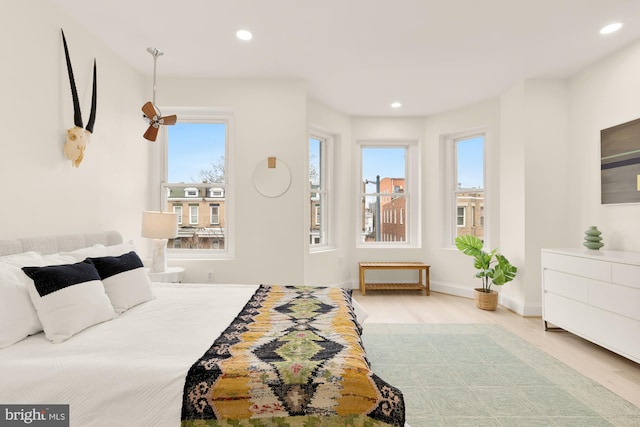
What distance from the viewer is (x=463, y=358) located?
2859 millimetres

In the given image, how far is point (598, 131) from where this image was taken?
3.54 meters

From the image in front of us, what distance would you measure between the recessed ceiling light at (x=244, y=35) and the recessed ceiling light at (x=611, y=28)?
2.95 m

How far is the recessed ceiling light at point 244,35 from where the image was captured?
9.77 feet

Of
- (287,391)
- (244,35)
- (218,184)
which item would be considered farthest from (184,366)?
(218,184)

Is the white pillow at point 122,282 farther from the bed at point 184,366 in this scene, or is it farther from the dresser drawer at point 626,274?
the dresser drawer at point 626,274

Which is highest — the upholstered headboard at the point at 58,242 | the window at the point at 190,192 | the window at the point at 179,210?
the window at the point at 190,192

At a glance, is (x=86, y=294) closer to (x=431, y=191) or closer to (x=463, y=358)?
(x=463, y=358)

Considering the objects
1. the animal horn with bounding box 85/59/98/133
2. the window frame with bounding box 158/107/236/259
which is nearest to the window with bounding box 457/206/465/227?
the window frame with bounding box 158/107/236/259

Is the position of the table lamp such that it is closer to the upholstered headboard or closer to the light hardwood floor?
the upholstered headboard

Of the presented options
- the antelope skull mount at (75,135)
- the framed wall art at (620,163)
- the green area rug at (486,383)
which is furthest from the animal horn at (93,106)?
the framed wall art at (620,163)

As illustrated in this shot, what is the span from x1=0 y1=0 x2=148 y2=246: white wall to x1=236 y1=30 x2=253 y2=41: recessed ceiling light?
4.15 feet

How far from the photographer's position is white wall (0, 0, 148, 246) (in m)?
2.25

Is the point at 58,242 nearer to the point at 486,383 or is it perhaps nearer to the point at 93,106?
the point at 93,106

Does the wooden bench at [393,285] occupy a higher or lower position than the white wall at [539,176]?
lower
